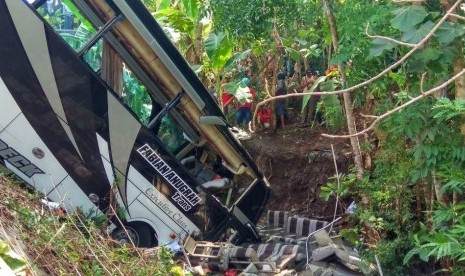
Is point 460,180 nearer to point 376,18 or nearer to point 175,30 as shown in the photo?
point 376,18

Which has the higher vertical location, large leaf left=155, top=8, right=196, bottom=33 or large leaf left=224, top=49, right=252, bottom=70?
large leaf left=155, top=8, right=196, bottom=33

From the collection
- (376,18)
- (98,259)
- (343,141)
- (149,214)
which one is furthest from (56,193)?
(343,141)

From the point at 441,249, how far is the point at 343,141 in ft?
16.0

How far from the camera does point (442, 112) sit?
4.54m

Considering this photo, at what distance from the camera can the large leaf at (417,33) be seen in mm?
4516

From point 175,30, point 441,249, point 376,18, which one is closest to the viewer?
point 441,249

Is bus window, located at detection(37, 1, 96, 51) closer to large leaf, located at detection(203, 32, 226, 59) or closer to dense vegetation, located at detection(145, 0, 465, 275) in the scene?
dense vegetation, located at detection(145, 0, 465, 275)

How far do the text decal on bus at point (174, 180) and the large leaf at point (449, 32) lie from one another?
8.37ft

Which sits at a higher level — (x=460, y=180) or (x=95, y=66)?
(x=95, y=66)

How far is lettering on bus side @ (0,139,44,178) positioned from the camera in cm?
553

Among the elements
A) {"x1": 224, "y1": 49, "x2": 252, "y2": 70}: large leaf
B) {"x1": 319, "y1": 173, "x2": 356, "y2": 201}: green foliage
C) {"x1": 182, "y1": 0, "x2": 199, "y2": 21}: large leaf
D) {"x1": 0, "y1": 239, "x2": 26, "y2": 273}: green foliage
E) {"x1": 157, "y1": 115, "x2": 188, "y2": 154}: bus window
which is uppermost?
{"x1": 0, "y1": 239, "x2": 26, "y2": 273}: green foliage

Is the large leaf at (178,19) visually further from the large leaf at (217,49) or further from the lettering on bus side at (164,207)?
the lettering on bus side at (164,207)

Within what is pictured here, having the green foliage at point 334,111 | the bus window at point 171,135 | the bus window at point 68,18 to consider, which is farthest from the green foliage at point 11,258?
the green foliage at point 334,111

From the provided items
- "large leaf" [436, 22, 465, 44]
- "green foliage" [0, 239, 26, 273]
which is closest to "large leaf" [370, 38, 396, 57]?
"large leaf" [436, 22, 465, 44]
